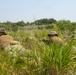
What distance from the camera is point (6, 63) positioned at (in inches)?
141

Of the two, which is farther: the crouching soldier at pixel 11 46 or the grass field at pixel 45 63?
the crouching soldier at pixel 11 46

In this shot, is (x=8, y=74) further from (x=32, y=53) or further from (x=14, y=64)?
(x=32, y=53)

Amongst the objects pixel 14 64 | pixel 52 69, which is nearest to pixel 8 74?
pixel 14 64

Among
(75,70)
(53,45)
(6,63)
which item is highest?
(53,45)

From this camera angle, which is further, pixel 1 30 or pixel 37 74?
pixel 1 30

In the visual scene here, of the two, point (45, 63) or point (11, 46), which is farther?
point (11, 46)

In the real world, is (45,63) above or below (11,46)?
below

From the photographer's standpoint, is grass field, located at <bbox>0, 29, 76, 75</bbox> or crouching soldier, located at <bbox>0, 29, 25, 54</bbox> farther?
crouching soldier, located at <bbox>0, 29, 25, 54</bbox>

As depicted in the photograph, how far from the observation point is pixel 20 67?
3.50 metres

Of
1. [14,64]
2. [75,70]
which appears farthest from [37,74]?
[75,70]

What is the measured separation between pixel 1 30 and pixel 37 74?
507cm

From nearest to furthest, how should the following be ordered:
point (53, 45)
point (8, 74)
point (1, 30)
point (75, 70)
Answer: point (8, 74), point (53, 45), point (75, 70), point (1, 30)

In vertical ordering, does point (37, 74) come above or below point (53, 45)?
below

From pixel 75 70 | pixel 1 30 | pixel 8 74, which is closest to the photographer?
pixel 8 74
